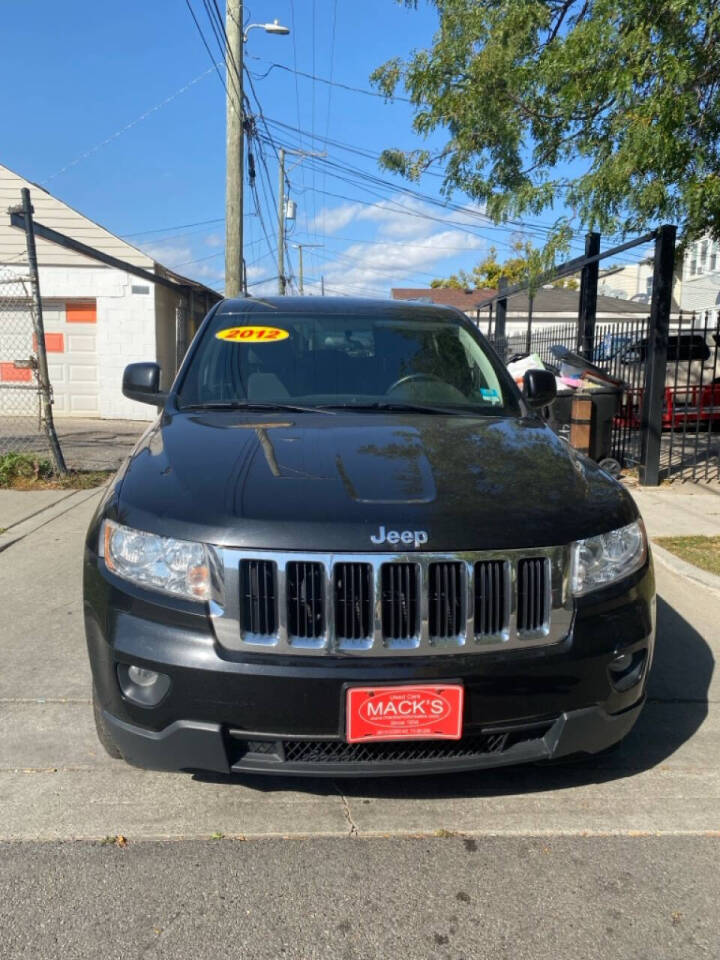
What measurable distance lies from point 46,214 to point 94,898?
1516 cm

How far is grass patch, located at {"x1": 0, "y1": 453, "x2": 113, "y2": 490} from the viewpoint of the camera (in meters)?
8.62

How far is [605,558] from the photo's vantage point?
2.76m

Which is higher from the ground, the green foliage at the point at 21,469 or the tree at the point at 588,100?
the tree at the point at 588,100

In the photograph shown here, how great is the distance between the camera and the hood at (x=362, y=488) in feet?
8.30

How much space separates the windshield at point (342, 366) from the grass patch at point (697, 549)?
265 centimetres

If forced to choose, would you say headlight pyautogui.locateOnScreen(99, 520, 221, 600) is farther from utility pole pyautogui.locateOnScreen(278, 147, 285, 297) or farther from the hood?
utility pole pyautogui.locateOnScreen(278, 147, 285, 297)

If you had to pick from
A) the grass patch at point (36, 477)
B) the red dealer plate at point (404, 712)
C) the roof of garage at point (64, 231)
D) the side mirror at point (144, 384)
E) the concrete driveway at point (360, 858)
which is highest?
the roof of garage at point (64, 231)

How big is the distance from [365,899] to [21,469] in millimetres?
7495

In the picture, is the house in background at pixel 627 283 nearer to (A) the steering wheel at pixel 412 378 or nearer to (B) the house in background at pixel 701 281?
(B) the house in background at pixel 701 281

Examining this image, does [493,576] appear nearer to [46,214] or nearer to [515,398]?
[515,398]

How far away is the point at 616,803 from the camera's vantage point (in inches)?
118

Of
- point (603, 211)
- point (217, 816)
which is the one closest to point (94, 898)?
point (217, 816)

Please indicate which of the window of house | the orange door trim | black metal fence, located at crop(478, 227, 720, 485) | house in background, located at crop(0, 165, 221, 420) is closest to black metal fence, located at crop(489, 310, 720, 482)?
black metal fence, located at crop(478, 227, 720, 485)

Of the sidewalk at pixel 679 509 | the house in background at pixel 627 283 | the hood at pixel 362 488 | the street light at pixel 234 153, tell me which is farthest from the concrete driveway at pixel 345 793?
the house in background at pixel 627 283
